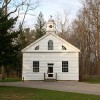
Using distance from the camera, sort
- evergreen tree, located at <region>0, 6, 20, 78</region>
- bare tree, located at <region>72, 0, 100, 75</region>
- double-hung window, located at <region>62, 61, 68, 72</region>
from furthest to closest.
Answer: bare tree, located at <region>72, 0, 100, 75</region>
double-hung window, located at <region>62, 61, 68, 72</region>
evergreen tree, located at <region>0, 6, 20, 78</region>

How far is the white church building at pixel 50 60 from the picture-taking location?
4556 cm

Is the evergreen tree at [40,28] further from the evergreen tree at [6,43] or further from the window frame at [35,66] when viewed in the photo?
the evergreen tree at [6,43]

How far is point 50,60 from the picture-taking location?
45.9 m

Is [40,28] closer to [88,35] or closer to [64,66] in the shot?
[88,35]

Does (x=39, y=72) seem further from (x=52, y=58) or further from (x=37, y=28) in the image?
(x=37, y=28)

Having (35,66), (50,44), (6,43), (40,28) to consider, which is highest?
(40,28)

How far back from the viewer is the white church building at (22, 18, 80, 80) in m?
45.6

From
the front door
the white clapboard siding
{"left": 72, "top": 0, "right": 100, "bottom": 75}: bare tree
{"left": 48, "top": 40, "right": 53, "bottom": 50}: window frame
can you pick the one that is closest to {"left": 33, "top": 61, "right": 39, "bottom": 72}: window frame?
the white clapboard siding

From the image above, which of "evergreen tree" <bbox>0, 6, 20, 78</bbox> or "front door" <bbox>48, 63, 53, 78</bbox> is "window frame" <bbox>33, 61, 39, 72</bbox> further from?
"evergreen tree" <bbox>0, 6, 20, 78</bbox>

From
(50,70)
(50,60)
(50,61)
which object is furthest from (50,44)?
(50,70)

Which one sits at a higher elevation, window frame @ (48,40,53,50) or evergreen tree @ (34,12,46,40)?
evergreen tree @ (34,12,46,40)

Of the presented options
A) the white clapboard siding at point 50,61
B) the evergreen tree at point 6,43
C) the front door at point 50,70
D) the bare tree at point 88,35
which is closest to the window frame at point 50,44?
the white clapboard siding at point 50,61

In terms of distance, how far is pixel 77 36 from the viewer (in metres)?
75.5

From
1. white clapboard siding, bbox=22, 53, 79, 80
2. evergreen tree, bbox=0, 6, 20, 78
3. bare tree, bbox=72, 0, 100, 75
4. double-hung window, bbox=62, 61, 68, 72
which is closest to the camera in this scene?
evergreen tree, bbox=0, 6, 20, 78
